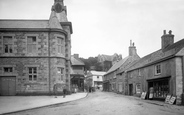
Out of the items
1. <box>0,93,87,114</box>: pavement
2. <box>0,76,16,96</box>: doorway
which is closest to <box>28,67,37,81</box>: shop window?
<box>0,76,16,96</box>: doorway

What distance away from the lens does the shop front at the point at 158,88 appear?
2027cm

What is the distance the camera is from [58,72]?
24.6 m

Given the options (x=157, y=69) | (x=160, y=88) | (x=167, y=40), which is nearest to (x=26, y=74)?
(x=157, y=69)

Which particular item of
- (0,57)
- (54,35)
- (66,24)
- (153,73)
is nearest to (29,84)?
(0,57)

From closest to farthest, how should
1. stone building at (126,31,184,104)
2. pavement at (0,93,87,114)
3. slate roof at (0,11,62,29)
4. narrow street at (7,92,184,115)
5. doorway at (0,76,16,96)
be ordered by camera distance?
narrow street at (7,92,184,115)
pavement at (0,93,87,114)
stone building at (126,31,184,104)
doorway at (0,76,16,96)
slate roof at (0,11,62,29)

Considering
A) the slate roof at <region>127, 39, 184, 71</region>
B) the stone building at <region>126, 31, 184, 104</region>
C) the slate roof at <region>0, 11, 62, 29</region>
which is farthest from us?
the slate roof at <region>0, 11, 62, 29</region>

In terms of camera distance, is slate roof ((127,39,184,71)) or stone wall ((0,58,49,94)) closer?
slate roof ((127,39,184,71))

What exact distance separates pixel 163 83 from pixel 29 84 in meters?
15.9

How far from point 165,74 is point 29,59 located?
1625 cm

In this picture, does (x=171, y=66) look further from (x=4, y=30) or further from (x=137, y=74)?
(x=4, y=30)

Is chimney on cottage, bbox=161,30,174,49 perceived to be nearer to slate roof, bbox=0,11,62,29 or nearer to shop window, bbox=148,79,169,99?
shop window, bbox=148,79,169,99

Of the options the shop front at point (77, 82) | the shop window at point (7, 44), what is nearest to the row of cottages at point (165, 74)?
the shop front at point (77, 82)

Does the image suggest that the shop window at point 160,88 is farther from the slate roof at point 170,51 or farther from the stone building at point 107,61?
the stone building at point 107,61

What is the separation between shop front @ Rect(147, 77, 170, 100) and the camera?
20.3 meters
